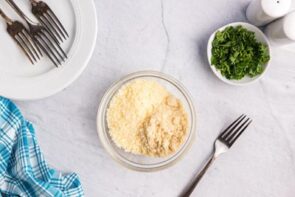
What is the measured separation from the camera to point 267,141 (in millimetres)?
1031

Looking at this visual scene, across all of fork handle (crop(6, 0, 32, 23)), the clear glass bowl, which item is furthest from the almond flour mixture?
fork handle (crop(6, 0, 32, 23))

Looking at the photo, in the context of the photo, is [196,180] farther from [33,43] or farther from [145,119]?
[33,43]

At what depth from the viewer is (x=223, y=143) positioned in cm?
101

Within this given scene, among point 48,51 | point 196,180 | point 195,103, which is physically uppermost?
point 48,51

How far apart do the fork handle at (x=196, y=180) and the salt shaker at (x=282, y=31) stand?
29 cm

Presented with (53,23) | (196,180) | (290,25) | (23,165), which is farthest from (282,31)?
(23,165)

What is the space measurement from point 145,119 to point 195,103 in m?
0.13

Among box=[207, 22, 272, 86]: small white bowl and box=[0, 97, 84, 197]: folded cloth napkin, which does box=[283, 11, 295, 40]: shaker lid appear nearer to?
box=[207, 22, 272, 86]: small white bowl

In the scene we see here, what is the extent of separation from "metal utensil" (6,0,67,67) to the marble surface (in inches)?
3.2

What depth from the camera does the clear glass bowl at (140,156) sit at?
970mm

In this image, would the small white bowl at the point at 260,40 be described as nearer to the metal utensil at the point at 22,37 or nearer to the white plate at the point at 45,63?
the white plate at the point at 45,63

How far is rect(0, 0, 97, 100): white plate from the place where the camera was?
0.94 metres

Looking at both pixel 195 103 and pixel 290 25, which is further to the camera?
pixel 195 103

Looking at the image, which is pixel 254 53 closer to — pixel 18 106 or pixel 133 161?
pixel 133 161
